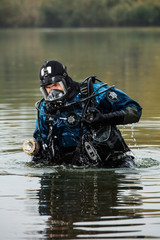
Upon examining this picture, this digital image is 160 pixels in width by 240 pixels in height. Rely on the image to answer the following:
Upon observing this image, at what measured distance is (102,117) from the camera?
7.07 metres

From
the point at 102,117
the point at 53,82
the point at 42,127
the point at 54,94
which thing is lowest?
the point at 42,127

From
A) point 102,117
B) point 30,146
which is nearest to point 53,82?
point 102,117

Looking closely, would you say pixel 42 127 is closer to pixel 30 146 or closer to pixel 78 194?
pixel 30 146

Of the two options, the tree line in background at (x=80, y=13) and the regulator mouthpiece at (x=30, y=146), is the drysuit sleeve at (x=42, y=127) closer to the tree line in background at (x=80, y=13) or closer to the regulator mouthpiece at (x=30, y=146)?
the regulator mouthpiece at (x=30, y=146)

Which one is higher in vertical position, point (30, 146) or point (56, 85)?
point (56, 85)

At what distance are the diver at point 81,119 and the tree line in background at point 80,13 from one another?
85526 mm

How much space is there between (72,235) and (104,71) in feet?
60.9

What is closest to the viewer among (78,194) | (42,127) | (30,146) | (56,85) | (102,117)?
(78,194)

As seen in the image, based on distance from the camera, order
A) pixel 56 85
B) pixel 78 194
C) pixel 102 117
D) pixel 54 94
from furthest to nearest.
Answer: pixel 56 85 → pixel 54 94 → pixel 102 117 → pixel 78 194

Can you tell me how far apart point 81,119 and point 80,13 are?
98.1 metres

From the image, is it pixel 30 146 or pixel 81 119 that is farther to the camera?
pixel 30 146

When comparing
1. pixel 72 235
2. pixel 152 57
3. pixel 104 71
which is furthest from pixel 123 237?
pixel 152 57

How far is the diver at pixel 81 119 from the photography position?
7.20 metres

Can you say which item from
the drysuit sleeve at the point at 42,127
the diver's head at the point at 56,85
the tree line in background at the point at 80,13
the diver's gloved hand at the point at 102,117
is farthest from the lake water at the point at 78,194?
the tree line in background at the point at 80,13
